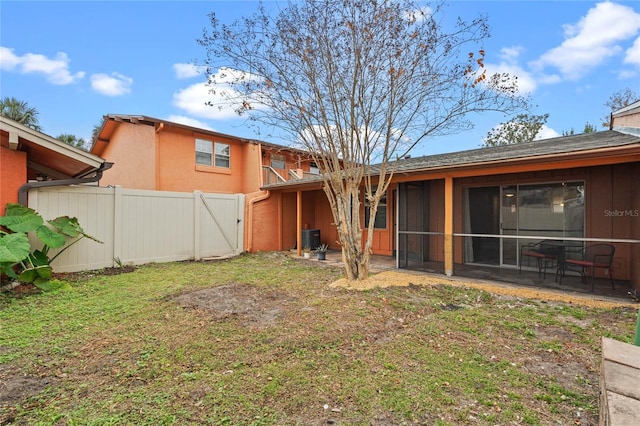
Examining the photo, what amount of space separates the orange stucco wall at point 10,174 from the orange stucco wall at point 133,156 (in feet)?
16.6

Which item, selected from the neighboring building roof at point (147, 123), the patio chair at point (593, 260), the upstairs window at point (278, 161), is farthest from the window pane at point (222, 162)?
the patio chair at point (593, 260)

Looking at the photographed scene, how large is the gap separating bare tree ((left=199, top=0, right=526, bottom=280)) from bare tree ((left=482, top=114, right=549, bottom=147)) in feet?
60.9

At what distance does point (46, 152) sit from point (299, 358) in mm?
7135

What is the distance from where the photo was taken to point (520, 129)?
867 inches

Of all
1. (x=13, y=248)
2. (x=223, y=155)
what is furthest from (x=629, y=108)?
(x=13, y=248)

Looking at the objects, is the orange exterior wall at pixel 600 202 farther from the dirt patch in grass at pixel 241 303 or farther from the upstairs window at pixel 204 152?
the upstairs window at pixel 204 152

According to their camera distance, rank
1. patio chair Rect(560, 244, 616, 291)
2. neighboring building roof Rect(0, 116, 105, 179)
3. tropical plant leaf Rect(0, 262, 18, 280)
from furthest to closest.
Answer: patio chair Rect(560, 244, 616, 291)
neighboring building roof Rect(0, 116, 105, 179)
tropical plant leaf Rect(0, 262, 18, 280)

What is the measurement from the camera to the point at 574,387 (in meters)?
2.52

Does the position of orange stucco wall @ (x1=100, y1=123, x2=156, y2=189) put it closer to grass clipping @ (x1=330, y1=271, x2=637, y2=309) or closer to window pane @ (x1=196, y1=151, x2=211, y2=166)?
window pane @ (x1=196, y1=151, x2=211, y2=166)

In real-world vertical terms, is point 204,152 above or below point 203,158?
above

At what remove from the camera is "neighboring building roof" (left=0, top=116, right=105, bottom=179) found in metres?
5.45

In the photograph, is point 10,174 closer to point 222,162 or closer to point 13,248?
point 13,248

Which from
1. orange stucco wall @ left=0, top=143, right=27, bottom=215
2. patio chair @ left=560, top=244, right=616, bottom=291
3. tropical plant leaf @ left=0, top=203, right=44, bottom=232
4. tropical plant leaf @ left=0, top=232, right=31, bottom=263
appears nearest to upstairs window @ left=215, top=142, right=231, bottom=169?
orange stucco wall @ left=0, top=143, right=27, bottom=215
